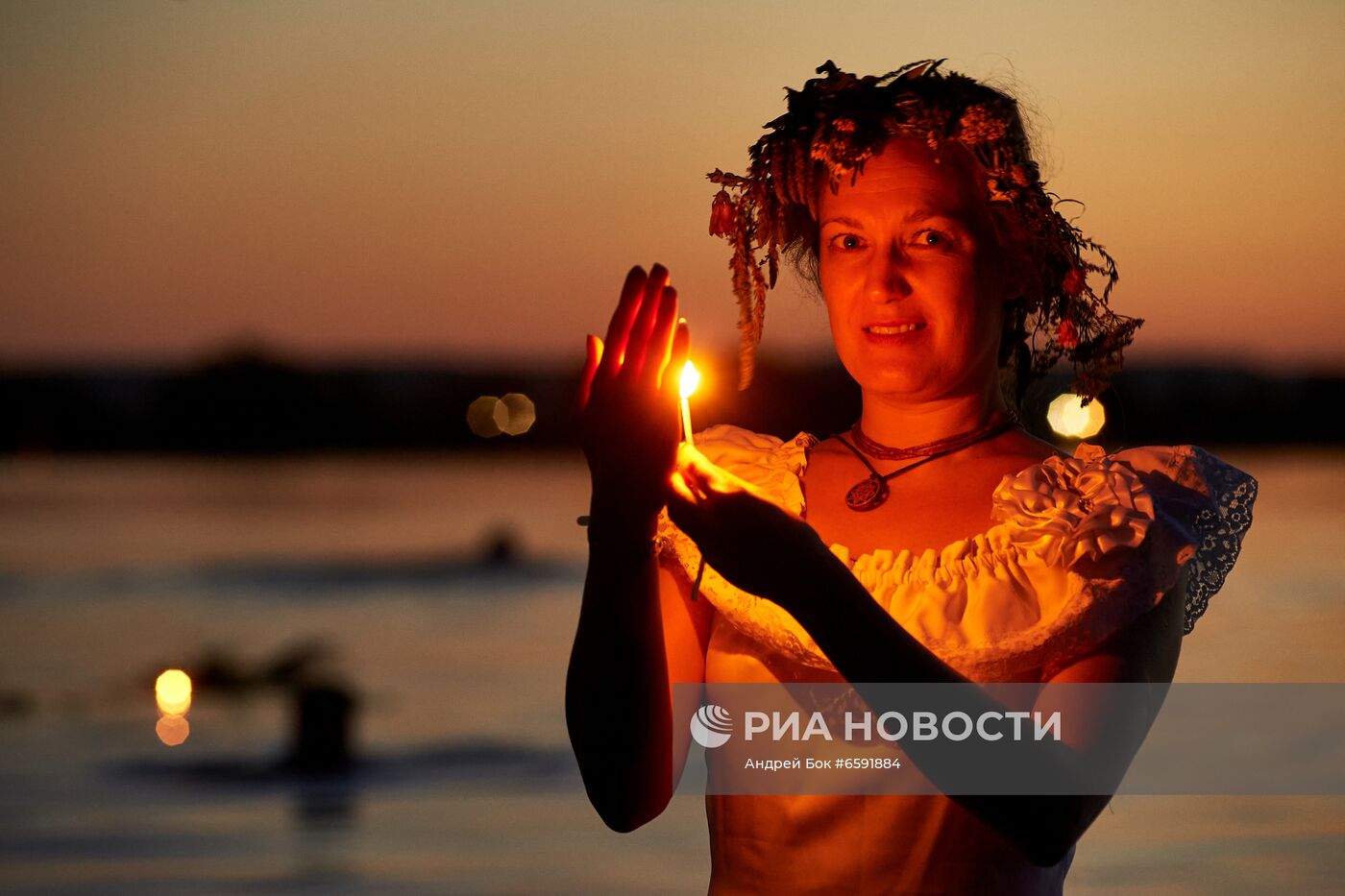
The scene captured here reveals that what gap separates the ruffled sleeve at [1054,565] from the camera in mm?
2154

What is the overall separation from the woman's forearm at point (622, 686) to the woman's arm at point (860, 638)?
0.12 metres

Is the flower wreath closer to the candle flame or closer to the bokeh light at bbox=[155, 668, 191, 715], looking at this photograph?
the candle flame

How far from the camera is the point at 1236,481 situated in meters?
2.36

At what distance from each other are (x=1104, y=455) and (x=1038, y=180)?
0.35 m

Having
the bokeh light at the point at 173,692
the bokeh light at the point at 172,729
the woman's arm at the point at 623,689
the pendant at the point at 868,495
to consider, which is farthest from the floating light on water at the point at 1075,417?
the bokeh light at the point at 173,692

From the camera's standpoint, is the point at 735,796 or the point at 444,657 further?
the point at 444,657

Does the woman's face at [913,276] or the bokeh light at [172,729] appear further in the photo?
the bokeh light at [172,729]

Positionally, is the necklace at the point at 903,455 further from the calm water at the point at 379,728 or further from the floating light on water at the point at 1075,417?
the calm water at the point at 379,728

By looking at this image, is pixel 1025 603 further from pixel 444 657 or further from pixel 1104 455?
pixel 444 657

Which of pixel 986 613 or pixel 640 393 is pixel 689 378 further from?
pixel 986 613

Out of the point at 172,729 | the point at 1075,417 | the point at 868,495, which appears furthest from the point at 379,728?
the point at 868,495

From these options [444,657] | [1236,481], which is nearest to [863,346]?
[1236,481]

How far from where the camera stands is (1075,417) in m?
2.63

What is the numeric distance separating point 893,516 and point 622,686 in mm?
424
